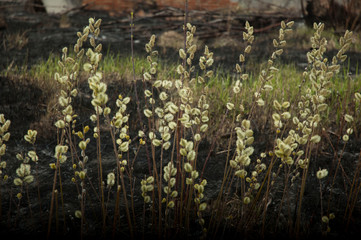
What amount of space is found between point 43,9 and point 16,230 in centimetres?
849

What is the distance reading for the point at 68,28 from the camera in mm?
6832

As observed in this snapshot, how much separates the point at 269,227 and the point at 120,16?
7900mm

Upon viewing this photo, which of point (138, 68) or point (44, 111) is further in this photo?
point (138, 68)

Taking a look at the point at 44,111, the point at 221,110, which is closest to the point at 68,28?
the point at 44,111

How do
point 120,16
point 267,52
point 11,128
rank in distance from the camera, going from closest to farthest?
point 11,128
point 267,52
point 120,16

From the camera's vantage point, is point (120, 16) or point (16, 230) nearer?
point (16, 230)

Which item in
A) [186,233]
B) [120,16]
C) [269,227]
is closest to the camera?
[186,233]

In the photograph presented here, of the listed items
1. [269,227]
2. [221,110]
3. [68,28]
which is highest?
[68,28]

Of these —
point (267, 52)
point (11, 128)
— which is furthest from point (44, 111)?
point (267, 52)

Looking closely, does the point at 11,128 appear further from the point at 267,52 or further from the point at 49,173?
the point at 267,52

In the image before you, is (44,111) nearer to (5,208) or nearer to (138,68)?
(138,68)

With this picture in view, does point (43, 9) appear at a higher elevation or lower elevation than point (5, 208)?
higher

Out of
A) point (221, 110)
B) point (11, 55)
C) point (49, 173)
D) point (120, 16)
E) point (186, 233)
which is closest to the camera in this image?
point (186, 233)

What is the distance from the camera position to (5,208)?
1777 mm
